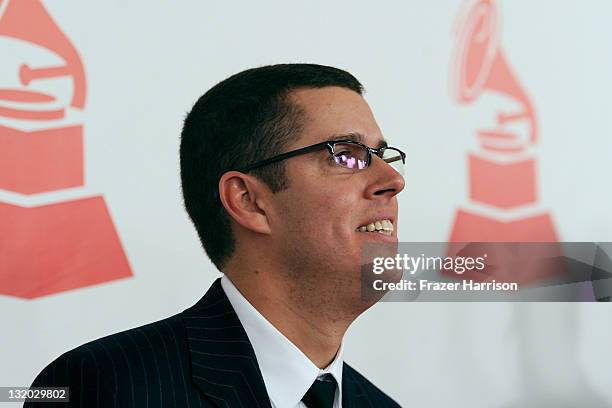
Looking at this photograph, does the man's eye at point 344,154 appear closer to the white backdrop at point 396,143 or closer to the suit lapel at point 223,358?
the suit lapel at point 223,358

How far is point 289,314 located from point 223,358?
0.36 feet

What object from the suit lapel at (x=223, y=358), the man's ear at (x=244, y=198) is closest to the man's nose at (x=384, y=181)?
the man's ear at (x=244, y=198)

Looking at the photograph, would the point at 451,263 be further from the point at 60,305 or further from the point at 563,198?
the point at 60,305

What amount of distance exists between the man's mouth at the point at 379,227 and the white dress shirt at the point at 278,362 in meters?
0.17

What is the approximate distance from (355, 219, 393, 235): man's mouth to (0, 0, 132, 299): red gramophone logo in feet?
2.52

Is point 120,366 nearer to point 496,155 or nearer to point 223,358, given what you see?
point 223,358

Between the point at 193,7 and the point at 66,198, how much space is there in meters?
0.48

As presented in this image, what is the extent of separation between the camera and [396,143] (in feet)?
6.28

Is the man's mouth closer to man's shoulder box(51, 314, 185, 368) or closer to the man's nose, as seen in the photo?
the man's nose

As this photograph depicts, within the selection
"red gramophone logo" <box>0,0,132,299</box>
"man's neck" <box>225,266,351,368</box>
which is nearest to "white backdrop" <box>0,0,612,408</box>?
"red gramophone logo" <box>0,0,132,299</box>

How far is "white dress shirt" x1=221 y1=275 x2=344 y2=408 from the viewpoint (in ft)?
3.69

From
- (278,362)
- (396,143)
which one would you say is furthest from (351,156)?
(396,143)

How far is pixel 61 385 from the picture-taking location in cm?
105

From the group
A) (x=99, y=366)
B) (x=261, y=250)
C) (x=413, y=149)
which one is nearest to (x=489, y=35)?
(x=413, y=149)
